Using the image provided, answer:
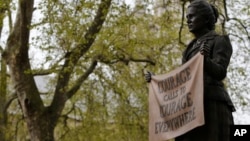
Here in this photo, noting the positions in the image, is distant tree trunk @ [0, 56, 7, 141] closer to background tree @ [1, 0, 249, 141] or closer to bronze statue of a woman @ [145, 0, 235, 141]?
background tree @ [1, 0, 249, 141]

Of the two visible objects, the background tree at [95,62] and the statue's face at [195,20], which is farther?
the background tree at [95,62]

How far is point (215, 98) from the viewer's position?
5648mm

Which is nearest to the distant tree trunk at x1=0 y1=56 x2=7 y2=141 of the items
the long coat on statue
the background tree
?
the background tree

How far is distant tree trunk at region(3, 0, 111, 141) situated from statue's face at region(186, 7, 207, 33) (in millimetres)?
9562

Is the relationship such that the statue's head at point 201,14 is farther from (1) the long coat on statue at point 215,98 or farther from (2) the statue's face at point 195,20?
(1) the long coat on statue at point 215,98

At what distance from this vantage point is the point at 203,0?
598 centimetres

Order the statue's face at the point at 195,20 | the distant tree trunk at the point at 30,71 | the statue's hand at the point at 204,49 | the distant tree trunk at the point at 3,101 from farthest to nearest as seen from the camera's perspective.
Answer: the distant tree trunk at the point at 3,101, the distant tree trunk at the point at 30,71, the statue's face at the point at 195,20, the statue's hand at the point at 204,49

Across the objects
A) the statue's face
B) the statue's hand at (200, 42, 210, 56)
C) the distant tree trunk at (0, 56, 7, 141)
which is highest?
the statue's face

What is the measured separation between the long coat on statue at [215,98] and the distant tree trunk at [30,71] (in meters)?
9.81

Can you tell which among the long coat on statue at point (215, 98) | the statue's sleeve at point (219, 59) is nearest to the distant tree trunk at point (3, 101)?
the long coat on statue at point (215, 98)

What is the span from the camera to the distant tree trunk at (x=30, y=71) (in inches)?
602

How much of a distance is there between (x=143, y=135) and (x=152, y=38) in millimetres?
3288

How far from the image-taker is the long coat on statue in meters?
5.59

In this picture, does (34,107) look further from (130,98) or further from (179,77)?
(179,77)
